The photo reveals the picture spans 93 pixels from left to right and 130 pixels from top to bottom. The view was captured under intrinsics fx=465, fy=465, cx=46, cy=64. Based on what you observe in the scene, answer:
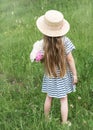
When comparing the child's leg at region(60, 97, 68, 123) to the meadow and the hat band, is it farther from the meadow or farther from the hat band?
the hat band

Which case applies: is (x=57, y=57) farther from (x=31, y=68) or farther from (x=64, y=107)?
(x=31, y=68)

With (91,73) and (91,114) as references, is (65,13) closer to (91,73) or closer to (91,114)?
(91,73)

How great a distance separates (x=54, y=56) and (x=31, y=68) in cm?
157

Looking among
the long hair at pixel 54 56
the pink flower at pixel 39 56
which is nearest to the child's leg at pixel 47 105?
the long hair at pixel 54 56

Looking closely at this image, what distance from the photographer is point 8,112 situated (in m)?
5.40

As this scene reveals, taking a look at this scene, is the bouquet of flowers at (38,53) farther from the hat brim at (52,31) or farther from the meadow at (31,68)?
the meadow at (31,68)

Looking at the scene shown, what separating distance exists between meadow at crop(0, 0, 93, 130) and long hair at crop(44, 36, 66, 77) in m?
0.54

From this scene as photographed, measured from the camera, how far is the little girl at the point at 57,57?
15.6 ft

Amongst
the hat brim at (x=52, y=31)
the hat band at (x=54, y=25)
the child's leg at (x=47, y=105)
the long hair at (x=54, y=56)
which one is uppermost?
the hat band at (x=54, y=25)

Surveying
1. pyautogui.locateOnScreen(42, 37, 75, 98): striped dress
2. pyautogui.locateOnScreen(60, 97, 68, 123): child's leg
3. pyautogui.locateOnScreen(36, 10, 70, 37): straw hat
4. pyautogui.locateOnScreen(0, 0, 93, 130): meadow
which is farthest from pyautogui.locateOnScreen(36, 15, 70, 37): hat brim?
pyautogui.locateOnScreen(0, 0, 93, 130): meadow

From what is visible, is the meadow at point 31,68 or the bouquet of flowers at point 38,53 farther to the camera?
the meadow at point 31,68

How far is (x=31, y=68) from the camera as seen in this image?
21.0ft

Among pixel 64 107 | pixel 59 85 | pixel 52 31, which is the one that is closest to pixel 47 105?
pixel 64 107

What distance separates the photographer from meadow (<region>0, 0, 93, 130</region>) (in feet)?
17.1
